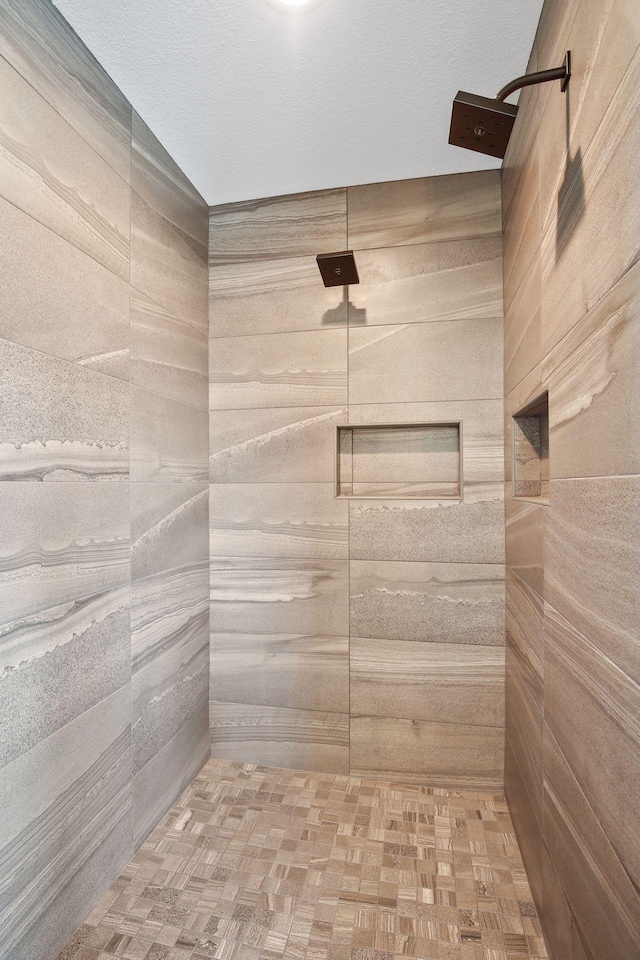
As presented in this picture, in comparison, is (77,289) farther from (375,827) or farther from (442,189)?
(375,827)

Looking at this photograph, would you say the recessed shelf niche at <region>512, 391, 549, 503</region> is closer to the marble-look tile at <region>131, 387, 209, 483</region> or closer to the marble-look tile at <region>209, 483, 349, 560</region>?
the marble-look tile at <region>209, 483, 349, 560</region>

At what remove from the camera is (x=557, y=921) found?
1.14m

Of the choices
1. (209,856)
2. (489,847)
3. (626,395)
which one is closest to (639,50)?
(626,395)

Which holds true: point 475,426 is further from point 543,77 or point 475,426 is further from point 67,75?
point 67,75

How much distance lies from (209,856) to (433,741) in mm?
857

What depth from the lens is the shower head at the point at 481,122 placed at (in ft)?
3.60

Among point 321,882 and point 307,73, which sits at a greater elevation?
point 307,73

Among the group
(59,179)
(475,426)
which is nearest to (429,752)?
(475,426)

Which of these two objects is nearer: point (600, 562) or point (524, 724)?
point (600, 562)

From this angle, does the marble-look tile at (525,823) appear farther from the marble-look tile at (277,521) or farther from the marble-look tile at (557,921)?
the marble-look tile at (277,521)

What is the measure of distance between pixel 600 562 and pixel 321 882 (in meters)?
1.26

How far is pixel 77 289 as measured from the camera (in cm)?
134

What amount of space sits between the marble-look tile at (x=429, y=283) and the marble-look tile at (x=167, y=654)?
1.20 m

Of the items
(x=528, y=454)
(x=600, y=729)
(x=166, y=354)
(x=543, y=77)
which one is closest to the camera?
(x=600, y=729)
